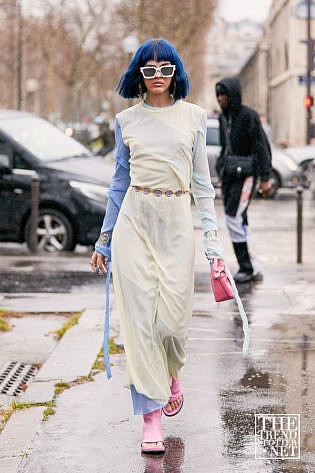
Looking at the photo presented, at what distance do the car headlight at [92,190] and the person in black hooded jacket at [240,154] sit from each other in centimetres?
288

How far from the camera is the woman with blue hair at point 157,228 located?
531 cm

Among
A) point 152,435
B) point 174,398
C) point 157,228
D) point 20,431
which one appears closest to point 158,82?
point 157,228

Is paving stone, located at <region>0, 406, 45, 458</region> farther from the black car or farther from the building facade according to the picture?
the building facade

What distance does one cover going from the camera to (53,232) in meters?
14.0

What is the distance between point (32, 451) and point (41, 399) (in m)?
0.98

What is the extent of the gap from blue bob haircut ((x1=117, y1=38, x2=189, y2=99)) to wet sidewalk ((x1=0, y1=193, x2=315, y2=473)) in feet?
5.21

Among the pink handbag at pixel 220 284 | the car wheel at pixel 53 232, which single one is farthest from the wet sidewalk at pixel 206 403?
the car wheel at pixel 53 232

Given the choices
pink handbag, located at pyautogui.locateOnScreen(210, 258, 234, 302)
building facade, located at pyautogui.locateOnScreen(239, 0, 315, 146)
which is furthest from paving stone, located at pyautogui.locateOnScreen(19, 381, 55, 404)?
building facade, located at pyautogui.locateOnScreen(239, 0, 315, 146)

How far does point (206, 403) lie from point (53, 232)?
797cm

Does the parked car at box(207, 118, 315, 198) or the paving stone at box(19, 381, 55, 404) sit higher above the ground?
the parked car at box(207, 118, 315, 198)

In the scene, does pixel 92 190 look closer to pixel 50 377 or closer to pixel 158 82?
pixel 50 377

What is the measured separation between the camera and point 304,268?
40.1ft

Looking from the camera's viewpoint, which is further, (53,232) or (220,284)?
(53,232)

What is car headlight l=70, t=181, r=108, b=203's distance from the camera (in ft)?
44.9
